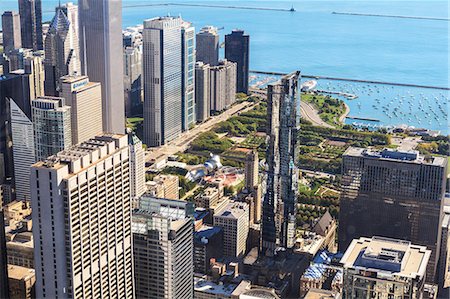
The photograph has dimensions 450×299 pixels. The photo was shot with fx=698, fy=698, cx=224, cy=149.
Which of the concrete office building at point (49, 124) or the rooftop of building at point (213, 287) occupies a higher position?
the concrete office building at point (49, 124)

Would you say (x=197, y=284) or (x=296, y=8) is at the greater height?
(x=296, y=8)

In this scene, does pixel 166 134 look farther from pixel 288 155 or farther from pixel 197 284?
pixel 197 284

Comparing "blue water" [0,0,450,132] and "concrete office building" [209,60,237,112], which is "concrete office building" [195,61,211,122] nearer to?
"concrete office building" [209,60,237,112]

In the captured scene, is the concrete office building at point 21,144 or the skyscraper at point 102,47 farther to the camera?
the skyscraper at point 102,47

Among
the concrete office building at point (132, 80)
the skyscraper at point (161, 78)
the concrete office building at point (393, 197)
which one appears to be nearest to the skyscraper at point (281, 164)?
the concrete office building at point (393, 197)

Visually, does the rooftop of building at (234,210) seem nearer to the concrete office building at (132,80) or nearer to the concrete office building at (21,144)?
the concrete office building at (21,144)

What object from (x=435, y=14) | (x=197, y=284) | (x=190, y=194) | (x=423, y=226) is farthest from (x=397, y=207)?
(x=435, y=14)

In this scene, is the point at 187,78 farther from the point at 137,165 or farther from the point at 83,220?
the point at 83,220
